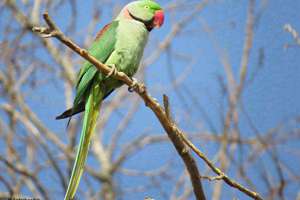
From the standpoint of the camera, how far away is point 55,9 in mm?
3238

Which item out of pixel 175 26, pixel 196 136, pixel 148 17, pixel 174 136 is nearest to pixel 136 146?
pixel 196 136

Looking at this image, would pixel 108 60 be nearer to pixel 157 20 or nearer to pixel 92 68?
pixel 92 68

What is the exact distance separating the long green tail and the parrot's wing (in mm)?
36

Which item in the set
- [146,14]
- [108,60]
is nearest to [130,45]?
[108,60]

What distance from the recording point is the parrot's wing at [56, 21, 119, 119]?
1706mm

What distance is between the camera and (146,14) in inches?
74.5

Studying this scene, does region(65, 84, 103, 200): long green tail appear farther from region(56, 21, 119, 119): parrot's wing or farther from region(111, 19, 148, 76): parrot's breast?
region(111, 19, 148, 76): parrot's breast

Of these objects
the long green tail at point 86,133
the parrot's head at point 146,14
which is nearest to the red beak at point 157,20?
the parrot's head at point 146,14

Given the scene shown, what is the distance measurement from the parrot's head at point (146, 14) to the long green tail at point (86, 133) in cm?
35

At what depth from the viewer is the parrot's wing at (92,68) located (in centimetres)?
171

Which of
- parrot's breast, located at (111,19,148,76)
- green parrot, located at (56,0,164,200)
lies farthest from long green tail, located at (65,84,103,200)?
parrot's breast, located at (111,19,148,76)

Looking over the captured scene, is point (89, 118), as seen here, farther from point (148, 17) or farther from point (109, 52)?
point (148, 17)

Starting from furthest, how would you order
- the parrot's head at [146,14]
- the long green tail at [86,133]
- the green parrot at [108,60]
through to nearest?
the parrot's head at [146,14]
the green parrot at [108,60]
the long green tail at [86,133]

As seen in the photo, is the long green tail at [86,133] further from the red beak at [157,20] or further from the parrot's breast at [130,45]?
the red beak at [157,20]
